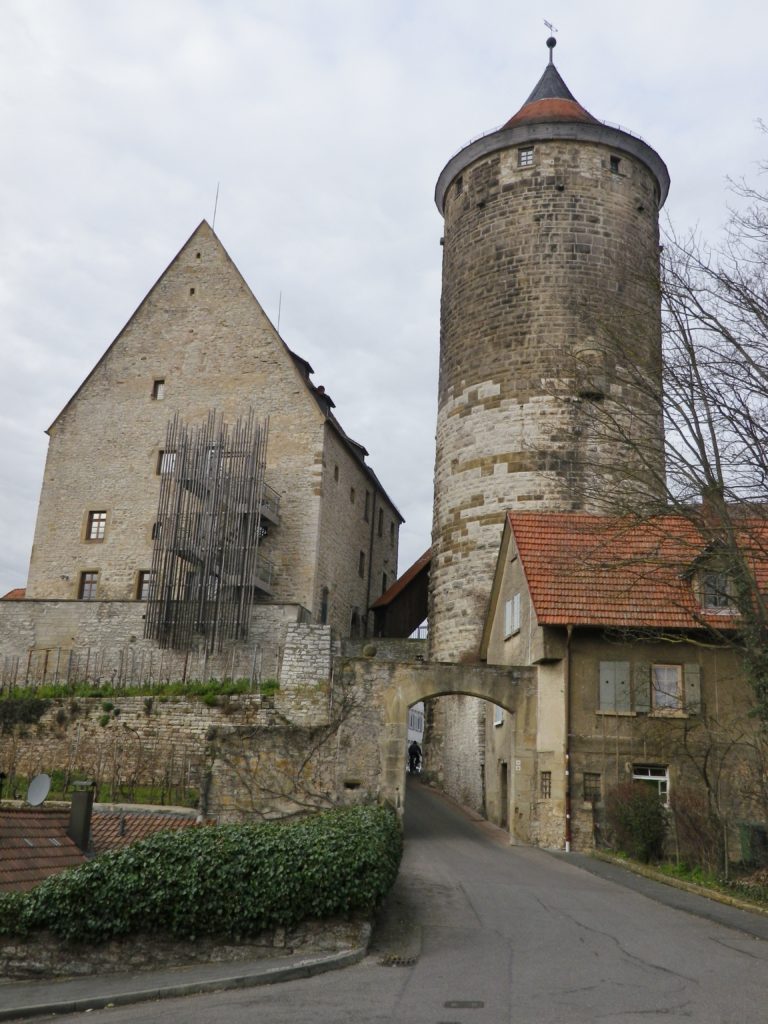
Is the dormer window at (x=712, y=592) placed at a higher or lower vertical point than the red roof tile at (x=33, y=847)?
higher

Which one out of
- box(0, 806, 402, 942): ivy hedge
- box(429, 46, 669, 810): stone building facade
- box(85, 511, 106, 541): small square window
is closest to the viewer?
box(0, 806, 402, 942): ivy hedge

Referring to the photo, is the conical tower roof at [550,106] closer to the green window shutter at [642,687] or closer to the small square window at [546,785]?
the green window shutter at [642,687]

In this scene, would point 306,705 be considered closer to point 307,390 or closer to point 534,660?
point 534,660

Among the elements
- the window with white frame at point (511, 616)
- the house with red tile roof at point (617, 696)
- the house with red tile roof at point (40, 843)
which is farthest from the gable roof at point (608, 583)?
the house with red tile roof at point (40, 843)

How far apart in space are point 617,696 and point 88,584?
2113 cm

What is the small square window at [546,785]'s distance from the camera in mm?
19312

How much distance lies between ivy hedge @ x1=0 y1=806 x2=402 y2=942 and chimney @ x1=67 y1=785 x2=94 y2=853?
3241 millimetres

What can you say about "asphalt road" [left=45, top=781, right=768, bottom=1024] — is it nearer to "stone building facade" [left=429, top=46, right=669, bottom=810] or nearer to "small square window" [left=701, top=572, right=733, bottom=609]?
"small square window" [left=701, top=572, right=733, bottom=609]

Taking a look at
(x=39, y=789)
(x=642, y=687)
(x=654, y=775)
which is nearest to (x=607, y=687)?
(x=642, y=687)

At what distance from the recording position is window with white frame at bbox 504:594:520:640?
876 inches

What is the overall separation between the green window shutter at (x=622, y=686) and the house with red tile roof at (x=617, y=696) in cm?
2

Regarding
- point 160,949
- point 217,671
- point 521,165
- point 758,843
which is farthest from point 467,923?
point 521,165

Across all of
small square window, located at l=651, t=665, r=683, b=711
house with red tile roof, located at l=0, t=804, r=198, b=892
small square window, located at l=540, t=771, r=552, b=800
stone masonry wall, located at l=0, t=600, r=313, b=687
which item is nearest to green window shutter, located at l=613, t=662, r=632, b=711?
small square window, located at l=651, t=665, r=683, b=711

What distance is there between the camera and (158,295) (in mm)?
37031
